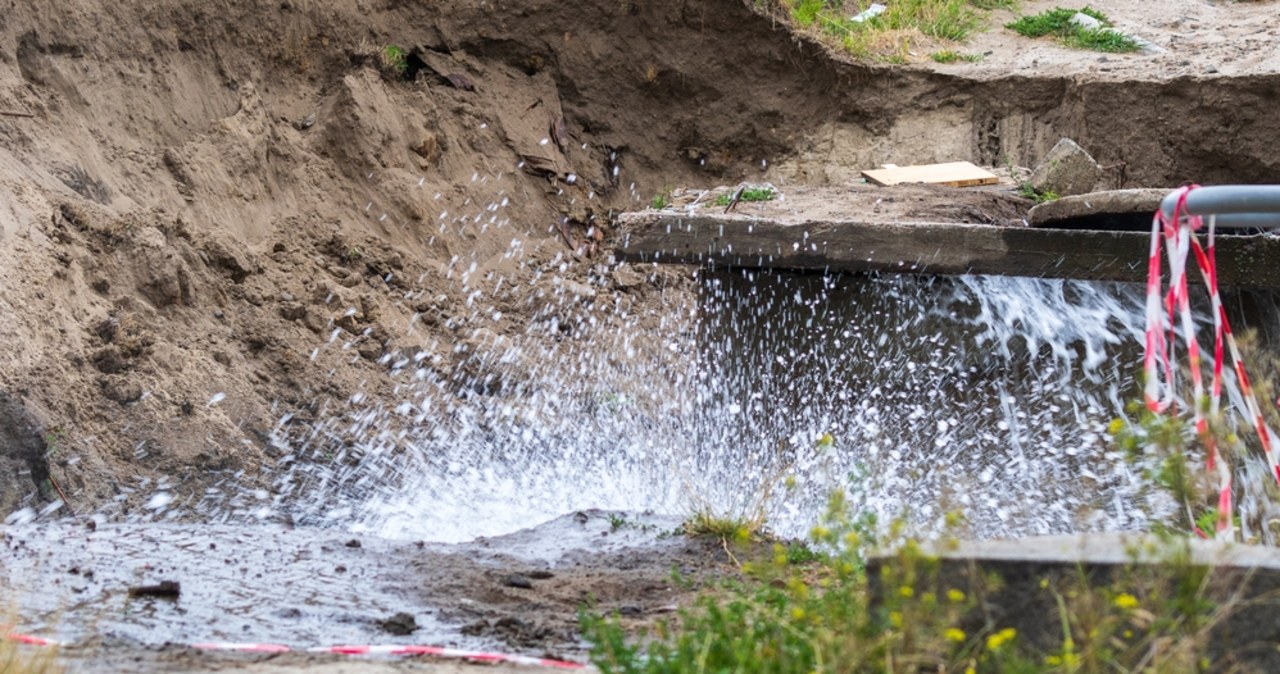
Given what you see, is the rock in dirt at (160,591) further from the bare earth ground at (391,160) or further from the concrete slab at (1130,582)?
the concrete slab at (1130,582)

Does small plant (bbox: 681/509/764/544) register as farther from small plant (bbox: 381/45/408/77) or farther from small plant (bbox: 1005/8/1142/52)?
small plant (bbox: 1005/8/1142/52)

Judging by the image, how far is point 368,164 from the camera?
9.10 m

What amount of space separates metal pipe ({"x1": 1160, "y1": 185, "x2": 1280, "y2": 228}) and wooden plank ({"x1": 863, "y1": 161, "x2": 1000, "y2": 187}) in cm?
384

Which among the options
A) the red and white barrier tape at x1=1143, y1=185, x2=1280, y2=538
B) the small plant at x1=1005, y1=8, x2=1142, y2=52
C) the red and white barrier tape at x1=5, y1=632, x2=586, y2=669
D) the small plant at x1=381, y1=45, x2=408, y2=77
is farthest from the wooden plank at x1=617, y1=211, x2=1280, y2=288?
the small plant at x1=1005, y1=8, x2=1142, y2=52

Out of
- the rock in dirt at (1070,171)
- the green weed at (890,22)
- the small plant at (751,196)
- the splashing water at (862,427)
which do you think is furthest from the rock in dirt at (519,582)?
the green weed at (890,22)

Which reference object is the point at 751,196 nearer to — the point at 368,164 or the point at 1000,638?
the point at 368,164

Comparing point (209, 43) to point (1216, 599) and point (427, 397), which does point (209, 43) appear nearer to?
point (427, 397)

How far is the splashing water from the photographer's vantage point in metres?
5.70

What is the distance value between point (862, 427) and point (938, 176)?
206 centimetres

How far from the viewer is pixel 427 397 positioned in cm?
755

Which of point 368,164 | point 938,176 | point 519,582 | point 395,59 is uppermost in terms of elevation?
point 395,59

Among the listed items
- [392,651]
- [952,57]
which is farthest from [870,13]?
[392,651]

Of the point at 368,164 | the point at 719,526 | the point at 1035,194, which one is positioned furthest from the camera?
the point at 368,164

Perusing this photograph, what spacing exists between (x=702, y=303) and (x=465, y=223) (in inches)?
142
